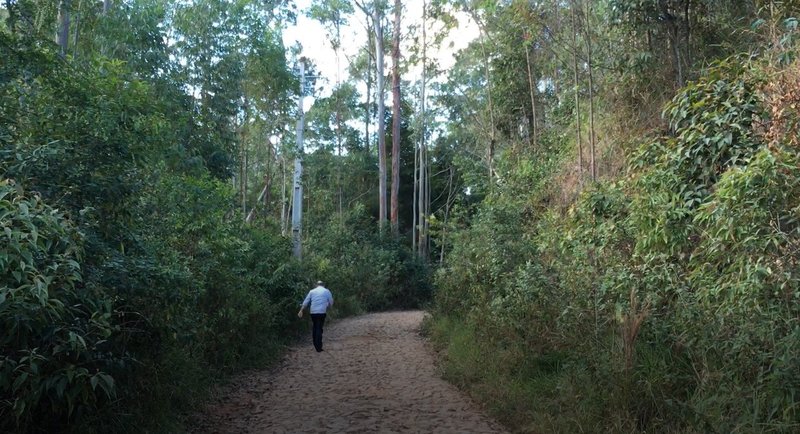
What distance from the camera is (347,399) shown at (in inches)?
307

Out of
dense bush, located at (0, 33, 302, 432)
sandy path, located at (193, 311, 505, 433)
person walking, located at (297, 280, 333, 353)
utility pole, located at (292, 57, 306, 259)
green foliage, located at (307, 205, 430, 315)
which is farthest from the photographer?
green foliage, located at (307, 205, 430, 315)

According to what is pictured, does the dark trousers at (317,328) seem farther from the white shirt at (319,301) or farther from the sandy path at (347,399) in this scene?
the sandy path at (347,399)

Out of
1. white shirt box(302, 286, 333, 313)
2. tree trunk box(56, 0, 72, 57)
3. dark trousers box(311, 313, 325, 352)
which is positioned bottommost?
dark trousers box(311, 313, 325, 352)

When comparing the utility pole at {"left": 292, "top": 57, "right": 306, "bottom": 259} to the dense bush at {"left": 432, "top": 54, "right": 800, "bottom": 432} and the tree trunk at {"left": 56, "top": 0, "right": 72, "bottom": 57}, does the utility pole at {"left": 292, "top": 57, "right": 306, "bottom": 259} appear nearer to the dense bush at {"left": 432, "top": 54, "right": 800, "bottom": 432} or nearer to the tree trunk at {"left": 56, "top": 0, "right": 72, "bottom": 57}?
the tree trunk at {"left": 56, "top": 0, "right": 72, "bottom": 57}

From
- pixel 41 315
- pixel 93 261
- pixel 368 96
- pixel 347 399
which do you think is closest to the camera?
pixel 41 315

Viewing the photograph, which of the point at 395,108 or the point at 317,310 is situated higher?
the point at 395,108

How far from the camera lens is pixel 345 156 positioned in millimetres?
36000

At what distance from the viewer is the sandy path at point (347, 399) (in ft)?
21.5

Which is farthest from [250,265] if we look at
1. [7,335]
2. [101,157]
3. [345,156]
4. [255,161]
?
[345,156]

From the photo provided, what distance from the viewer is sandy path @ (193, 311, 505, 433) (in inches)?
258

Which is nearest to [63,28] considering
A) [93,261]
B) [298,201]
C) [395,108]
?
[93,261]

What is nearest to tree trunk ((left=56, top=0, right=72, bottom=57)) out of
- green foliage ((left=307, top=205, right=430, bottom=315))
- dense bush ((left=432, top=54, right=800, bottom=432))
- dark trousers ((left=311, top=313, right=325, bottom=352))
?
dark trousers ((left=311, top=313, right=325, bottom=352))

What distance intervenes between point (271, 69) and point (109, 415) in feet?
50.6

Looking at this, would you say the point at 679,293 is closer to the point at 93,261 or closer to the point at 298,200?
the point at 93,261
